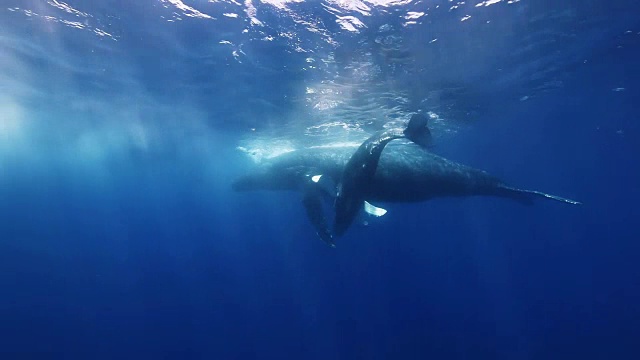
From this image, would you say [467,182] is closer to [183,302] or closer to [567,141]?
[183,302]

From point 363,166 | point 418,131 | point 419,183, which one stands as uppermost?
point 418,131

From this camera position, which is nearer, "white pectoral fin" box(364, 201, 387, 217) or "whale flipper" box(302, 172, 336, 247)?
"whale flipper" box(302, 172, 336, 247)

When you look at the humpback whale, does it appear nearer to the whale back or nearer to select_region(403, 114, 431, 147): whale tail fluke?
select_region(403, 114, 431, 147): whale tail fluke

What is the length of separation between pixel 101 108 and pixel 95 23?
571 inches

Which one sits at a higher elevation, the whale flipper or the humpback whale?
the humpback whale

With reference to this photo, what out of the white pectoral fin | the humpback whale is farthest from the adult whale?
the white pectoral fin

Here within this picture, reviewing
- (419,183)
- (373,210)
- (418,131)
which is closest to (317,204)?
(373,210)

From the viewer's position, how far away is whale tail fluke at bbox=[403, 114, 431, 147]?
857cm

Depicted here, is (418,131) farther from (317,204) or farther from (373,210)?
(317,204)

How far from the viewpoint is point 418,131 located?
883 cm

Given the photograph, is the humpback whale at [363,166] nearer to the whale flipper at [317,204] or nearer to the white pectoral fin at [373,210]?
the whale flipper at [317,204]

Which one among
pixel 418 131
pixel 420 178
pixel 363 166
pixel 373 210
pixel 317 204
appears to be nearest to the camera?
pixel 363 166

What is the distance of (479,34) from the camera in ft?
47.6

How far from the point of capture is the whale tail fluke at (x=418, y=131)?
857cm
